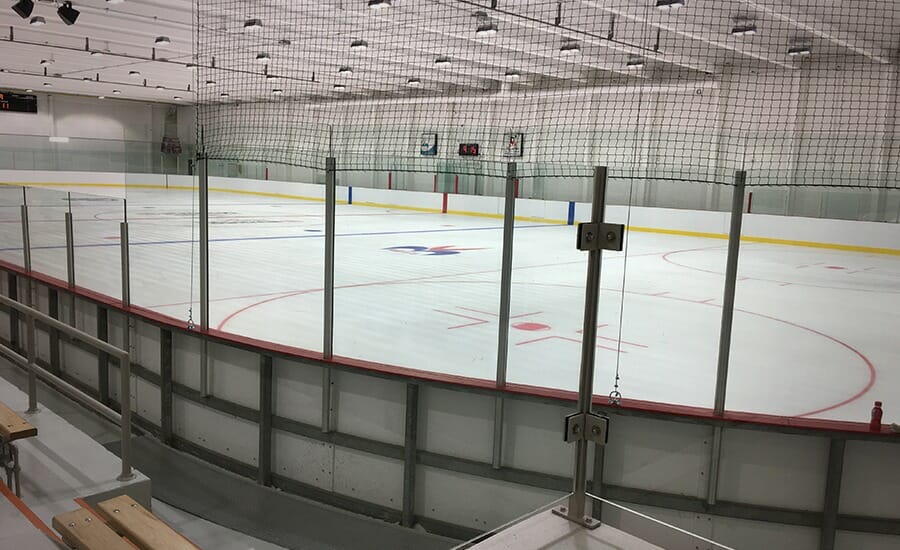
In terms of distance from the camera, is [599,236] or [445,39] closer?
[599,236]

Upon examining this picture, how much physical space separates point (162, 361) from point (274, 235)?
7598mm

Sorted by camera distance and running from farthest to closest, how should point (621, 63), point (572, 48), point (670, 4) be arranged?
point (621, 63) < point (572, 48) < point (670, 4)

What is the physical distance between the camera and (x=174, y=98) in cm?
2875

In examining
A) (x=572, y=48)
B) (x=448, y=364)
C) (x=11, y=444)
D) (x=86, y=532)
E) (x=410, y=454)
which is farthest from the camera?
(x=572, y=48)

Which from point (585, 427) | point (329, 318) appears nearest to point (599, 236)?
point (585, 427)

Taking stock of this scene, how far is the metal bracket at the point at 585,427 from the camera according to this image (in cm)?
212

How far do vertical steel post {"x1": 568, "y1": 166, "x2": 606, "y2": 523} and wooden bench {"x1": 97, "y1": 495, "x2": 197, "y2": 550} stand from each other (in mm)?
1428

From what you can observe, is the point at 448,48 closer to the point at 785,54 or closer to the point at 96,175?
the point at 785,54

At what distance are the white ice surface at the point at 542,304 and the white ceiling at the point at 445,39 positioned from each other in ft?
6.55

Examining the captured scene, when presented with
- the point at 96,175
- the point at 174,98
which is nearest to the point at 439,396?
A: the point at 96,175

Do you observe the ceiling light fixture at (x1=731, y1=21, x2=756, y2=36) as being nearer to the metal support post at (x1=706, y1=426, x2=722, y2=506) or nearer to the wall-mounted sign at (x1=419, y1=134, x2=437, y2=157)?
the wall-mounted sign at (x1=419, y1=134, x2=437, y2=157)

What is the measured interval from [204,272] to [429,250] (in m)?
6.47

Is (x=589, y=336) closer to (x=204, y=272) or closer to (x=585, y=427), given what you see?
(x=585, y=427)

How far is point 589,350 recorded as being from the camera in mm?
2094
